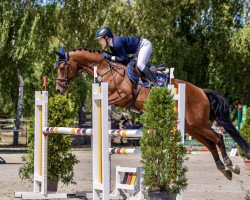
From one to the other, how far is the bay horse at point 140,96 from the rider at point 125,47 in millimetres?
204

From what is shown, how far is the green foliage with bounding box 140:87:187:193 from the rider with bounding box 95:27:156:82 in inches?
111

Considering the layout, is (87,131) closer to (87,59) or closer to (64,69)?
(64,69)

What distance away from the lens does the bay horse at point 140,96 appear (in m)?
10.9

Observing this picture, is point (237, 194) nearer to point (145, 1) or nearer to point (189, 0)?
point (145, 1)

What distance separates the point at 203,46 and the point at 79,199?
23081 mm

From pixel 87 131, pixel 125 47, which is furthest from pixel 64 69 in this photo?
pixel 87 131

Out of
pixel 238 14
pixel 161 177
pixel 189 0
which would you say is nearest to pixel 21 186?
pixel 161 177

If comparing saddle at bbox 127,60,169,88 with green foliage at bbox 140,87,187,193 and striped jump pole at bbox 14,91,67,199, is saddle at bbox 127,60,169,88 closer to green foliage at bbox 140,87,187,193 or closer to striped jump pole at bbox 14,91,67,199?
striped jump pole at bbox 14,91,67,199

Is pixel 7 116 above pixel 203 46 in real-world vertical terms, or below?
below

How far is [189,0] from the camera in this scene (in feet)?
102

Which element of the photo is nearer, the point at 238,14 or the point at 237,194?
the point at 237,194

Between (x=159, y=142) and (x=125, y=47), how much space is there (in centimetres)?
320

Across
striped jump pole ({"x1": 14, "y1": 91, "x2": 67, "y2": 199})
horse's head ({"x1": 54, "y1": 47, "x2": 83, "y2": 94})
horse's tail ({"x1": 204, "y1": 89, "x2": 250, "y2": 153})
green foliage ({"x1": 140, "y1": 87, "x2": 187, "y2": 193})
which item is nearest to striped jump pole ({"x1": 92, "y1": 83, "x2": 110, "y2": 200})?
green foliage ({"x1": 140, "y1": 87, "x2": 187, "y2": 193})

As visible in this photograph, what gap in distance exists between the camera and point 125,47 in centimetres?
1087
